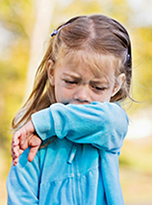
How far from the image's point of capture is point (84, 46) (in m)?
1.23

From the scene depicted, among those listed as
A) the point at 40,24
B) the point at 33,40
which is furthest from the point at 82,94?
the point at 40,24

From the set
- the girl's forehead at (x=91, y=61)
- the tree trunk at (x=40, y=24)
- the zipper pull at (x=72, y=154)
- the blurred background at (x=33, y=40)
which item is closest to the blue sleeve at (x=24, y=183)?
the zipper pull at (x=72, y=154)

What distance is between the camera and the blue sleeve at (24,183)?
1218 millimetres

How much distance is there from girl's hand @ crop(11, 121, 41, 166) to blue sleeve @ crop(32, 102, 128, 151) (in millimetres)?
28

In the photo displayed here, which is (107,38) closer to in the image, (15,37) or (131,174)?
(15,37)

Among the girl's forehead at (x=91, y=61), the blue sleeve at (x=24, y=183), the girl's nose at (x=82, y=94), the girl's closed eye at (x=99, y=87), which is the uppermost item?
the girl's forehead at (x=91, y=61)

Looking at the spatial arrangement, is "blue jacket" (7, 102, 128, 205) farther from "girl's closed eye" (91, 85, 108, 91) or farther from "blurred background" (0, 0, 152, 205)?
"blurred background" (0, 0, 152, 205)

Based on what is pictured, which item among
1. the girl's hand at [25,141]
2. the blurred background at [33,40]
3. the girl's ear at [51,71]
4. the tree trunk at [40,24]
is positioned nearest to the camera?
the girl's hand at [25,141]

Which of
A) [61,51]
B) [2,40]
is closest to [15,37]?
[2,40]

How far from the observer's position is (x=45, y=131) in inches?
45.8

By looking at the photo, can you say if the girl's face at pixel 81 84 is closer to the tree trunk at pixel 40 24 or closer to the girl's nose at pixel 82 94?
the girl's nose at pixel 82 94

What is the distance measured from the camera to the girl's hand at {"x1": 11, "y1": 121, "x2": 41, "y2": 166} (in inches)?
42.7

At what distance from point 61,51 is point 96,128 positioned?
379mm

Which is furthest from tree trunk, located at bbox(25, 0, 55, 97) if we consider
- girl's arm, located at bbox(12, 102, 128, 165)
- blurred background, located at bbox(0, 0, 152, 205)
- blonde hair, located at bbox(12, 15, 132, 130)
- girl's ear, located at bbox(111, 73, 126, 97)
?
girl's arm, located at bbox(12, 102, 128, 165)
